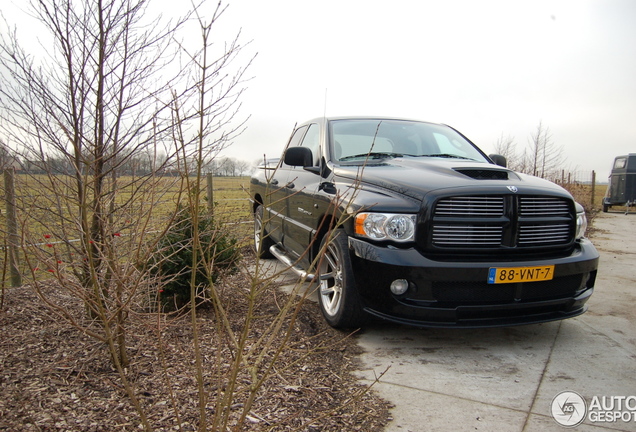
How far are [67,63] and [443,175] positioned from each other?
2.69 meters

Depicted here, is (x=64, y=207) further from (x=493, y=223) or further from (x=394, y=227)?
(x=493, y=223)

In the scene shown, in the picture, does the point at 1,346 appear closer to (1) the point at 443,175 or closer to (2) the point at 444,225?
(2) the point at 444,225

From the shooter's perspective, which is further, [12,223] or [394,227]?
[12,223]

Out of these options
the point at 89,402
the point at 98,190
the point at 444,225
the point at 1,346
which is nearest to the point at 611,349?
the point at 444,225

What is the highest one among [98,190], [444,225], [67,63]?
[67,63]

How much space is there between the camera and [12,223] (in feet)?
11.9

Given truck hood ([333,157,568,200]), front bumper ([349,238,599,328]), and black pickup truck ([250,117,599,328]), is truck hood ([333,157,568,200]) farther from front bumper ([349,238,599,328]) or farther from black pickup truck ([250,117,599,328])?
front bumper ([349,238,599,328])

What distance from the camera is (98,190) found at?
290 cm

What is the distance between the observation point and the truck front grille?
3271 millimetres

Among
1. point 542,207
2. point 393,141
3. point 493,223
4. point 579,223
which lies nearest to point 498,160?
point 393,141

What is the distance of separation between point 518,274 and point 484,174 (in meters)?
0.87

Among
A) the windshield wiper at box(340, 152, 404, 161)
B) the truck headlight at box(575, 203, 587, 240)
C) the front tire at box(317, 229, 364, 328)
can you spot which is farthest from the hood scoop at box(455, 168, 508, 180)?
the front tire at box(317, 229, 364, 328)

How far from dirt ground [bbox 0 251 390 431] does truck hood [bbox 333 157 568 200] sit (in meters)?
1.25

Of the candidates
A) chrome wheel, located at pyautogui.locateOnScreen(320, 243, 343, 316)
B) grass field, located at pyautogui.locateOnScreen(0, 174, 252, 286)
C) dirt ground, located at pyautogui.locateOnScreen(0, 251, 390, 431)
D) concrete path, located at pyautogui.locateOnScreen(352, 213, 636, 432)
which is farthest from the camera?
chrome wheel, located at pyautogui.locateOnScreen(320, 243, 343, 316)
